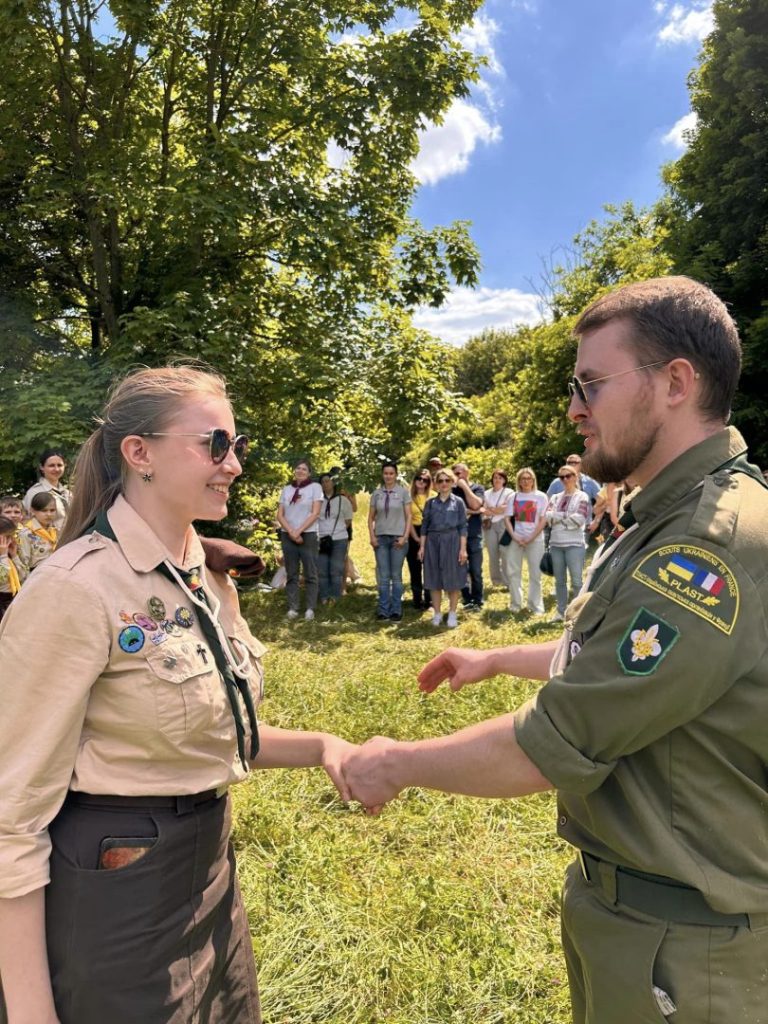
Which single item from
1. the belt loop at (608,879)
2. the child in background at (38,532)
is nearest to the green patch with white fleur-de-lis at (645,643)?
the belt loop at (608,879)

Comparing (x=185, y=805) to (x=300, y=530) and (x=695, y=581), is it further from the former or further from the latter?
(x=300, y=530)

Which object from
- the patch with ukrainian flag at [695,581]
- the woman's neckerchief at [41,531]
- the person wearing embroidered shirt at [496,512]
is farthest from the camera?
the person wearing embroidered shirt at [496,512]

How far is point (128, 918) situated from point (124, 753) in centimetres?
35

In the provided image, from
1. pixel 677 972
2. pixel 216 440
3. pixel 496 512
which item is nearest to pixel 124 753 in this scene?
pixel 216 440

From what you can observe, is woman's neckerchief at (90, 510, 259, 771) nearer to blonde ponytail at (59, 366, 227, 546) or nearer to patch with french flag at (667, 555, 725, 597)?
blonde ponytail at (59, 366, 227, 546)

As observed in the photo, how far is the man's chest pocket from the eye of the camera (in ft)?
5.02

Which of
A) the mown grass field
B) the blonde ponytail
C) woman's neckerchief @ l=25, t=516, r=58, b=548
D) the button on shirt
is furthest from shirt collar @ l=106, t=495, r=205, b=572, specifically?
woman's neckerchief @ l=25, t=516, r=58, b=548

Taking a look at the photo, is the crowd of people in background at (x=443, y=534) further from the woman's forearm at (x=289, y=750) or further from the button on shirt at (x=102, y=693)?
the button on shirt at (x=102, y=693)

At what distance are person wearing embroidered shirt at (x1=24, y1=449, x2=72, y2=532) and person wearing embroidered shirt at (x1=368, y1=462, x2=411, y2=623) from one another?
4.42 meters

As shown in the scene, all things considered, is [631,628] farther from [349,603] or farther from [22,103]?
[22,103]

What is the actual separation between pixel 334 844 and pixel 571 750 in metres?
3.19

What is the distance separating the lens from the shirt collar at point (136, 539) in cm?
161

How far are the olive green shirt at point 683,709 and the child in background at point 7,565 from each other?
19.5 ft

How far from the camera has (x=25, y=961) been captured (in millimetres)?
1393
